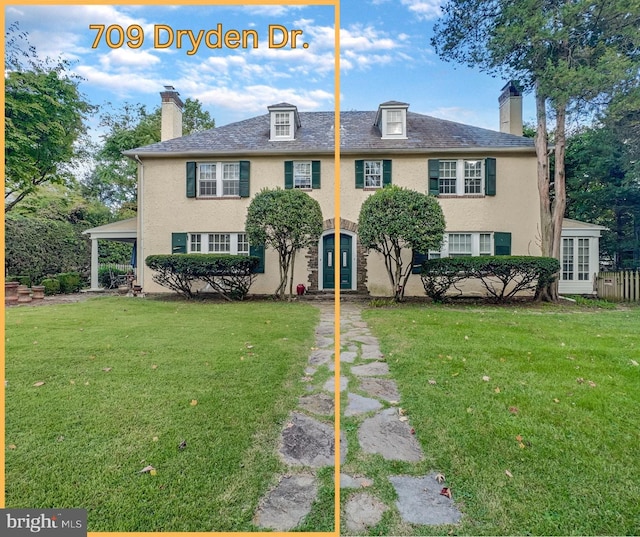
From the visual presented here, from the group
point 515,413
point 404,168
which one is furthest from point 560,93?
point 515,413

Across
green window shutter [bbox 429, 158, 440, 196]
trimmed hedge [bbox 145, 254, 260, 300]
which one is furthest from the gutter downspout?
green window shutter [bbox 429, 158, 440, 196]

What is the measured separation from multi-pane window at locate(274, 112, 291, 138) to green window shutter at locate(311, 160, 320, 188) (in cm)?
116

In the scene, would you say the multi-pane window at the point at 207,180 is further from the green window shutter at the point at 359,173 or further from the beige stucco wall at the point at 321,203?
the green window shutter at the point at 359,173

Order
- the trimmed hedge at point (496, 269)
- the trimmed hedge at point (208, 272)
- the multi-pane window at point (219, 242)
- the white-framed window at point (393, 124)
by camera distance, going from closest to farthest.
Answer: the trimmed hedge at point (496, 269)
the trimmed hedge at point (208, 272)
the multi-pane window at point (219, 242)
the white-framed window at point (393, 124)

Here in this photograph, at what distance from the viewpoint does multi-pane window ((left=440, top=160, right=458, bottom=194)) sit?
948 cm

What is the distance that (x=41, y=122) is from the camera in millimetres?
5359

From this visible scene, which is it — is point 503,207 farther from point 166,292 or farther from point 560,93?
point 166,292

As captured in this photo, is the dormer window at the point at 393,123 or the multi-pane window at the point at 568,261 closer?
the dormer window at the point at 393,123

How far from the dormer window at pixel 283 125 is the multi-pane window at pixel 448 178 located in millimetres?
4187

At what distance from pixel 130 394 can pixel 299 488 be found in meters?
1.67

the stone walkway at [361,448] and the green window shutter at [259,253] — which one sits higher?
the green window shutter at [259,253]

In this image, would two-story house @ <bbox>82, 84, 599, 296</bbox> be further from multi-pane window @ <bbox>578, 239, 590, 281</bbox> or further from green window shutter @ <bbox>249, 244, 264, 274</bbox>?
multi-pane window @ <bbox>578, 239, 590, 281</bbox>

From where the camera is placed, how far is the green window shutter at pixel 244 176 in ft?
30.2

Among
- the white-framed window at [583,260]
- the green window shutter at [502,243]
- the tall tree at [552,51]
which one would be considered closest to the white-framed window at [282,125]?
the tall tree at [552,51]
